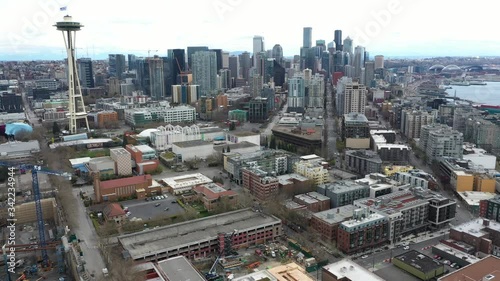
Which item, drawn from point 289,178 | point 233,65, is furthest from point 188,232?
point 233,65

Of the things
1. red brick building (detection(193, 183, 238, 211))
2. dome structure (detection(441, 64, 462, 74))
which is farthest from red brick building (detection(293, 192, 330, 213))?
dome structure (detection(441, 64, 462, 74))

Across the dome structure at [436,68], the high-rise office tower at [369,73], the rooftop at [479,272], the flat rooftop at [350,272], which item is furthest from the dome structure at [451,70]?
the flat rooftop at [350,272]

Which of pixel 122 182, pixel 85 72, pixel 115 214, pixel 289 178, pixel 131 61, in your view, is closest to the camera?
pixel 115 214

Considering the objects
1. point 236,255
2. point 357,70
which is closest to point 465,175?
point 236,255

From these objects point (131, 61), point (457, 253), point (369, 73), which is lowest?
point (457, 253)

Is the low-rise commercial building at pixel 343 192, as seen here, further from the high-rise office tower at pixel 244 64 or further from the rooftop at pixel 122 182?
the high-rise office tower at pixel 244 64

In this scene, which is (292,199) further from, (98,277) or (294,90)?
(294,90)

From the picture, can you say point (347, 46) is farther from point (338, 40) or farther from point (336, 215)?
point (336, 215)

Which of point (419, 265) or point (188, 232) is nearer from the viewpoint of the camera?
A: point (419, 265)
